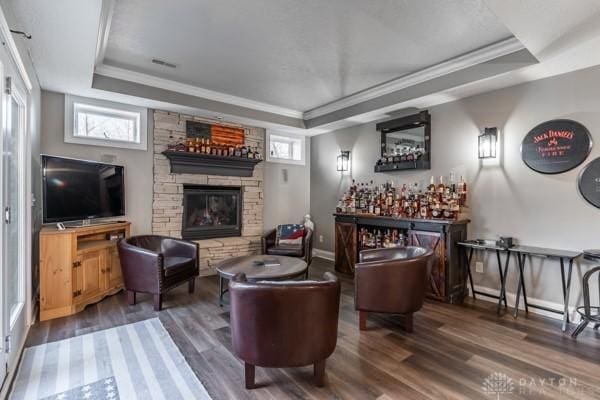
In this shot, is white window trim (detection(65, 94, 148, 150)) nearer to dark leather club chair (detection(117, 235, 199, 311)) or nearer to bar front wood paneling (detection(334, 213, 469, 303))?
dark leather club chair (detection(117, 235, 199, 311))

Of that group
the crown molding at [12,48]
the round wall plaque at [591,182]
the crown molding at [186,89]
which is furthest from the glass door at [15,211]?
the round wall plaque at [591,182]

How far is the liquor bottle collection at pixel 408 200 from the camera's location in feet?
12.8

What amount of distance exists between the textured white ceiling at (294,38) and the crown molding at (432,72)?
0.35ft

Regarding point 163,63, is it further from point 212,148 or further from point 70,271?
point 70,271

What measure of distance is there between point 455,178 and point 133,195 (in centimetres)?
457

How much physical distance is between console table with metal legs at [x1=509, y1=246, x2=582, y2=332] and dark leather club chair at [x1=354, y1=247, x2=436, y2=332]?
3.92 feet

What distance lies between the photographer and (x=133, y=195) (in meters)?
4.36

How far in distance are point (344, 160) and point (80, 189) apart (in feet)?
13.2

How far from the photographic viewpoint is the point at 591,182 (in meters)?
2.99

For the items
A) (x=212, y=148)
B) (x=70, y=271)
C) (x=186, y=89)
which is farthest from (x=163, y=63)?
(x=70, y=271)

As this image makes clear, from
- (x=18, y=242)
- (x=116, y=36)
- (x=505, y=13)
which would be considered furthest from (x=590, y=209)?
(x=18, y=242)

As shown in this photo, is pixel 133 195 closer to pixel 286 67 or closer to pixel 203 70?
pixel 203 70

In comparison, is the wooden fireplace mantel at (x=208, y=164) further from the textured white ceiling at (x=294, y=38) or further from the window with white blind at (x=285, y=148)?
the textured white ceiling at (x=294, y=38)

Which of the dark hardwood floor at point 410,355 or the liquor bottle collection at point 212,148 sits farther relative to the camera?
the liquor bottle collection at point 212,148
